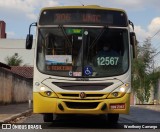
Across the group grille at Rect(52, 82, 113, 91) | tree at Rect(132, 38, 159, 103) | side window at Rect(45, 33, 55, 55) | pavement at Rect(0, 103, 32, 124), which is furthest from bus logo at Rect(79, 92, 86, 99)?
tree at Rect(132, 38, 159, 103)

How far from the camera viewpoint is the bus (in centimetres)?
1313

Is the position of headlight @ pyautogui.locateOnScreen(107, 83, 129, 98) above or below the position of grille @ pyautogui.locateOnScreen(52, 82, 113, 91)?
below

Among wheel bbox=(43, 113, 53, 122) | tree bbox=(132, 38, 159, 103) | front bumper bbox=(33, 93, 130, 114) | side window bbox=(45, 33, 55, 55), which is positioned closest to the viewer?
front bumper bbox=(33, 93, 130, 114)

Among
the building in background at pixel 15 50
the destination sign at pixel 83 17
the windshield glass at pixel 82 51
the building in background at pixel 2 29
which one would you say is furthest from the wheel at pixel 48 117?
the building in background at pixel 2 29

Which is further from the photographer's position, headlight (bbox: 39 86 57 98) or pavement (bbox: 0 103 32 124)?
pavement (bbox: 0 103 32 124)

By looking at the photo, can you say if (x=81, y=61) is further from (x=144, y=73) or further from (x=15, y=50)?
(x=15, y=50)

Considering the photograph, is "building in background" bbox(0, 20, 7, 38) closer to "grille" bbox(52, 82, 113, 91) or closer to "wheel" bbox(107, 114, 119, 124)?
"wheel" bbox(107, 114, 119, 124)

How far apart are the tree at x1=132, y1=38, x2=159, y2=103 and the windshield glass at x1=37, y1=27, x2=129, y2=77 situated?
178 feet

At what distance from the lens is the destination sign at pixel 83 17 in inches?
547

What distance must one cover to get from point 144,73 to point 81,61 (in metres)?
58.0

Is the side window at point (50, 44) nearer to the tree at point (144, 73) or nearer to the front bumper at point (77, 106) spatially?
the front bumper at point (77, 106)

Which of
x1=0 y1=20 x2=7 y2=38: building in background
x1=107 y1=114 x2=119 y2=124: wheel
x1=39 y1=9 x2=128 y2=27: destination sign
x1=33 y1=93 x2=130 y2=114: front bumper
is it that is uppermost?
x1=0 y1=20 x2=7 y2=38: building in background

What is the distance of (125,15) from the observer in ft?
46.3

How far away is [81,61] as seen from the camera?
1343 cm
